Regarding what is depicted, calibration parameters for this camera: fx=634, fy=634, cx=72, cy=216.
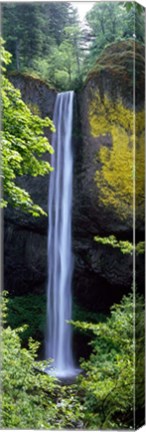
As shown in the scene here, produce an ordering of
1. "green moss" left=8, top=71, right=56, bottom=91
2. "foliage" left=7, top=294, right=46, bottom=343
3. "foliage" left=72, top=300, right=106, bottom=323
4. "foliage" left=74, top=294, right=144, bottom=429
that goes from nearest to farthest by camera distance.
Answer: "foliage" left=74, top=294, right=144, bottom=429, "foliage" left=72, top=300, right=106, bottom=323, "foliage" left=7, top=294, right=46, bottom=343, "green moss" left=8, top=71, right=56, bottom=91

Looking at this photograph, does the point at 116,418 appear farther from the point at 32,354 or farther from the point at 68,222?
the point at 68,222

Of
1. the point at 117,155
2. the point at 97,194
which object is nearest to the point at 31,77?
the point at 117,155

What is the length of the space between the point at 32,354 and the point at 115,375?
1.49 ft

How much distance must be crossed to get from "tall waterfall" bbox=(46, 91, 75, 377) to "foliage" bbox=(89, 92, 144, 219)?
0.17 meters

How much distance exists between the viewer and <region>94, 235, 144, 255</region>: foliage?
3.29 metres

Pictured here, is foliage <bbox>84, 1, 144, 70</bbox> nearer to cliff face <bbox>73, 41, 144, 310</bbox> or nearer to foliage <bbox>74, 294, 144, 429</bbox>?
cliff face <bbox>73, 41, 144, 310</bbox>

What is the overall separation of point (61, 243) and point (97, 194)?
350 millimetres

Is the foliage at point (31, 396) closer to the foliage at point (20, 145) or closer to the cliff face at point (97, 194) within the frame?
the cliff face at point (97, 194)

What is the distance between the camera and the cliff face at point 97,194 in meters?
3.36

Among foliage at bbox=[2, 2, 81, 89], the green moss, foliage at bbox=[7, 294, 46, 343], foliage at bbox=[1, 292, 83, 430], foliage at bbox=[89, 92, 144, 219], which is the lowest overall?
Answer: foliage at bbox=[1, 292, 83, 430]

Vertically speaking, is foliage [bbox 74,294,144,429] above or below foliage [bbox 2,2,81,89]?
below

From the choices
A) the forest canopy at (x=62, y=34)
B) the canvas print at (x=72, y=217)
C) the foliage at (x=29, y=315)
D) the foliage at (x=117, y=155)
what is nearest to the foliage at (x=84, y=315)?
the canvas print at (x=72, y=217)

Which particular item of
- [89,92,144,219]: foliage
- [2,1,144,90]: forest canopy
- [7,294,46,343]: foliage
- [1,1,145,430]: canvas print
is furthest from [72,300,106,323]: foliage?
[2,1,144,90]: forest canopy

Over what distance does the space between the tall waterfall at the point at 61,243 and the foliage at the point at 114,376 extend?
0.52ft
